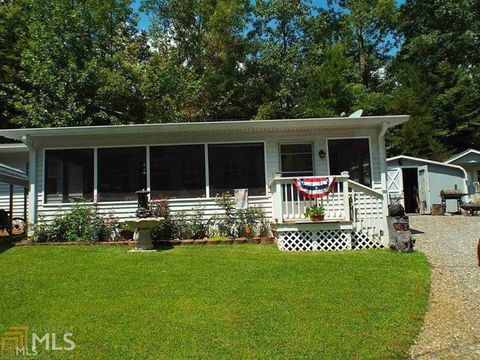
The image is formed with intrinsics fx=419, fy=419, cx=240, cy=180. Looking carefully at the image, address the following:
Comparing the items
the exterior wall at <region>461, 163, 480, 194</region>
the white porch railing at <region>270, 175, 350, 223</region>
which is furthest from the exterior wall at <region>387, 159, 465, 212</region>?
the white porch railing at <region>270, 175, 350, 223</region>

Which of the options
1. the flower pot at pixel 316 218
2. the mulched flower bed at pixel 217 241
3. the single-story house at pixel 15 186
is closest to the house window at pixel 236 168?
the mulched flower bed at pixel 217 241

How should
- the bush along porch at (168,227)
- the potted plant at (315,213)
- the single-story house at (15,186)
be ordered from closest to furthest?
the potted plant at (315,213) < the bush along porch at (168,227) < the single-story house at (15,186)

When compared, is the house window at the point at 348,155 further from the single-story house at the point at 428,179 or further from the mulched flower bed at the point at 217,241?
the single-story house at the point at 428,179

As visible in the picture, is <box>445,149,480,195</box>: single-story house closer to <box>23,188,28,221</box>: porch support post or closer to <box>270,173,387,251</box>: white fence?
<box>270,173,387,251</box>: white fence

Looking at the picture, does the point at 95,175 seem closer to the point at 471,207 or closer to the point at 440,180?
the point at 471,207

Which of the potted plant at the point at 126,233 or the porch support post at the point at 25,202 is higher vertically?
the porch support post at the point at 25,202

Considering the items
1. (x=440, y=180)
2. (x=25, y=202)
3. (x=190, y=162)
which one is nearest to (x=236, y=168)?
(x=190, y=162)

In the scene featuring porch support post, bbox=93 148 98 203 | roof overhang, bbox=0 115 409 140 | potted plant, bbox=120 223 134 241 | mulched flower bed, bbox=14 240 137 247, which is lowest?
mulched flower bed, bbox=14 240 137 247

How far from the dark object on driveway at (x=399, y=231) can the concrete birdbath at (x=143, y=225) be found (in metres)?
4.78

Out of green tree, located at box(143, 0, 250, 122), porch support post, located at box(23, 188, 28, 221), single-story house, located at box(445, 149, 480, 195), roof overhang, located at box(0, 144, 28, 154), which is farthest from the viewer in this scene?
green tree, located at box(143, 0, 250, 122)

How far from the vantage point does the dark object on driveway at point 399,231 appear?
8156mm

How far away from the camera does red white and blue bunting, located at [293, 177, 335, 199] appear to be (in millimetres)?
8969

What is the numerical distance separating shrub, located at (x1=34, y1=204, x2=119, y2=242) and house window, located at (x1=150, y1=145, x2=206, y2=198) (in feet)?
4.79

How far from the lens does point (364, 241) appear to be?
Result: 9.07m
